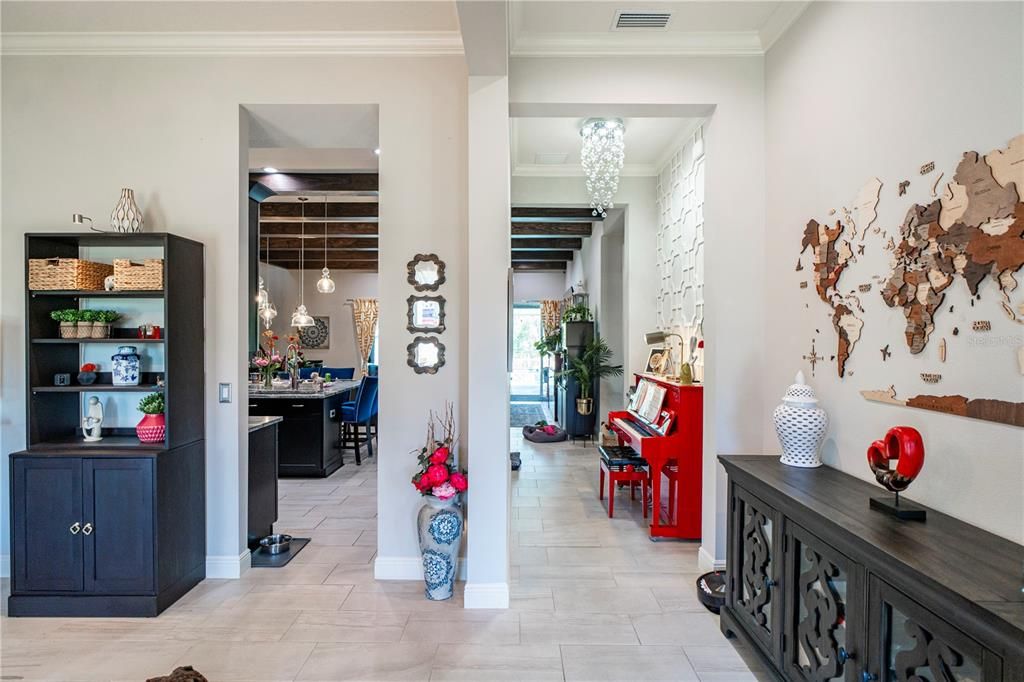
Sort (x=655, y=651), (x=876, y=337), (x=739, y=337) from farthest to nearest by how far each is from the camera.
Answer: (x=739, y=337) < (x=655, y=651) < (x=876, y=337)

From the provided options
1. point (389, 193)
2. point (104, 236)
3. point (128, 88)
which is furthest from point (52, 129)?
point (389, 193)

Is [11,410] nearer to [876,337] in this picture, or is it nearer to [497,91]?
[497,91]

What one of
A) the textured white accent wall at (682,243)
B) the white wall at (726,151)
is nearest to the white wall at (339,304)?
the textured white accent wall at (682,243)

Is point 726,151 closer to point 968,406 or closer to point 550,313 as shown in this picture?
point 968,406

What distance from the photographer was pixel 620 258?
7.74 metres

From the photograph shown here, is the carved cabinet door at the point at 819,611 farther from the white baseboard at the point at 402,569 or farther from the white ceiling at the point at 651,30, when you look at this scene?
the white ceiling at the point at 651,30

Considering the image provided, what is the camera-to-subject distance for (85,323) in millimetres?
2969

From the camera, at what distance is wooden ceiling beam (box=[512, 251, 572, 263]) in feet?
35.3

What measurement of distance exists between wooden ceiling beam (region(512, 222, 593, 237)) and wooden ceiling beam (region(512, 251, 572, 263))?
8.78 ft

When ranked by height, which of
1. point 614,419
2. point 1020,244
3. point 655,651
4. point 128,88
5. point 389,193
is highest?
point 128,88

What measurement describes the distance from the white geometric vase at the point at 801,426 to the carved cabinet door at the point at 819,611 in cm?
51

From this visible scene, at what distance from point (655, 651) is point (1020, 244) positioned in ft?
7.04

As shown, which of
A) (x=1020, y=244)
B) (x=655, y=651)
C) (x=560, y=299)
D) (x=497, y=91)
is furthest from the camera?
(x=560, y=299)

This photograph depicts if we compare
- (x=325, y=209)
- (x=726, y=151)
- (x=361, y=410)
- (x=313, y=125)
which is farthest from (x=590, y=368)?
(x=313, y=125)
